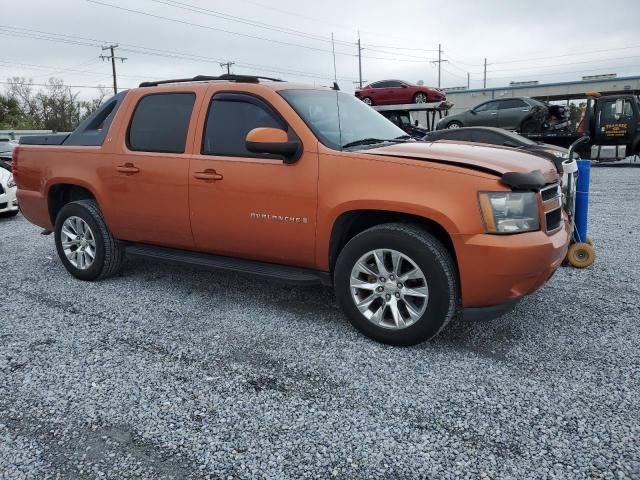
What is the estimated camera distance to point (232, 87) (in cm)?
412

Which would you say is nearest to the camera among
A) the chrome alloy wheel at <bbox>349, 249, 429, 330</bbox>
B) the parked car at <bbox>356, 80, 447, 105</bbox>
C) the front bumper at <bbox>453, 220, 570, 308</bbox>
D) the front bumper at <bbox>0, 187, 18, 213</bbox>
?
the front bumper at <bbox>453, 220, 570, 308</bbox>

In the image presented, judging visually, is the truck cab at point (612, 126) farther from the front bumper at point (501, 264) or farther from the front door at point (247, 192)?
the front door at point (247, 192)

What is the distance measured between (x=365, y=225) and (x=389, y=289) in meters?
0.55

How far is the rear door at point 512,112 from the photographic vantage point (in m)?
18.2

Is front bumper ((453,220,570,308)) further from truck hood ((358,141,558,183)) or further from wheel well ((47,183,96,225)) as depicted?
wheel well ((47,183,96,225))

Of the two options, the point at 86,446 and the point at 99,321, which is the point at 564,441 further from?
the point at 99,321

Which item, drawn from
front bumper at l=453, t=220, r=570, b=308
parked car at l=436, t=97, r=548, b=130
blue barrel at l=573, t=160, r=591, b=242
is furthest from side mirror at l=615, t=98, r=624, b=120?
front bumper at l=453, t=220, r=570, b=308

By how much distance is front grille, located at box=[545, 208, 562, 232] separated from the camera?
132 inches

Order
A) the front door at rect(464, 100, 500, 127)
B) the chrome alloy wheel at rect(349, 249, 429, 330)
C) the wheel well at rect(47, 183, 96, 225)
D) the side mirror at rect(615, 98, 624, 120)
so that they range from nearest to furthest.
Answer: the chrome alloy wheel at rect(349, 249, 429, 330)
the wheel well at rect(47, 183, 96, 225)
the side mirror at rect(615, 98, 624, 120)
the front door at rect(464, 100, 500, 127)

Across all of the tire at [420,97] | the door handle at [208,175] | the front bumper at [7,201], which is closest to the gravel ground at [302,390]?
the door handle at [208,175]

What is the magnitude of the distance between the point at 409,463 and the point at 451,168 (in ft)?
5.65

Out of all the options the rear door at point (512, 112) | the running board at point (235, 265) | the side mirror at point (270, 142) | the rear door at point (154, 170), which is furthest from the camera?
the rear door at point (512, 112)

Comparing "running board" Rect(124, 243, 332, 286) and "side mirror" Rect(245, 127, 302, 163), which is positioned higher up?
"side mirror" Rect(245, 127, 302, 163)

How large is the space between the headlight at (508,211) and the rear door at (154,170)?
235 centimetres
